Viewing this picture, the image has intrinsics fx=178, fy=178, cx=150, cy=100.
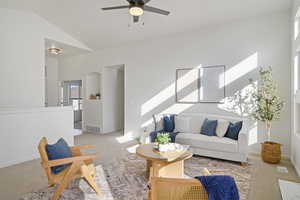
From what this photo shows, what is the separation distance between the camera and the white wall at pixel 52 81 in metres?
7.64

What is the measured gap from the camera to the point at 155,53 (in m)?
5.41

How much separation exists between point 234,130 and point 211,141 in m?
0.54

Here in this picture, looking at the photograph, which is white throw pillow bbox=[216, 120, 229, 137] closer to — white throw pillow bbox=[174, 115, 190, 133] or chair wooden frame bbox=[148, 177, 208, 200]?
white throw pillow bbox=[174, 115, 190, 133]

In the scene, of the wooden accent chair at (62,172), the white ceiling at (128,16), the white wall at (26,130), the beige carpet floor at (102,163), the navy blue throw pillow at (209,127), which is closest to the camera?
the wooden accent chair at (62,172)

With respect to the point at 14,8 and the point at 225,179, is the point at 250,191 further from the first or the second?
the point at 14,8

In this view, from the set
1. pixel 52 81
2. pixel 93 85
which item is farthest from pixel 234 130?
pixel 52 81

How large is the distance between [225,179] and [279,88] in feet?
12.1

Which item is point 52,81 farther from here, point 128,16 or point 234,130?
point 234,130

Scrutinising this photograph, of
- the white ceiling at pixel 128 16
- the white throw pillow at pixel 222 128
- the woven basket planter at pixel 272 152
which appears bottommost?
the woven basket planter at pixel 272 152

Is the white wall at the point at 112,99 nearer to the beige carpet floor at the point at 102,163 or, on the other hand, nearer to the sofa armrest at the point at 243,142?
the beige carpet floor at the point at 102,163

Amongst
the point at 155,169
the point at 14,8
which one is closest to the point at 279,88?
the point at 155,169

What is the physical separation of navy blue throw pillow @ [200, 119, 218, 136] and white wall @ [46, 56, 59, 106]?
6.59 meters

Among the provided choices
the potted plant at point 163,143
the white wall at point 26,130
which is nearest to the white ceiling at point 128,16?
the white wall at point 26,130

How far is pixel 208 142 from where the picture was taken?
12.1 feet
